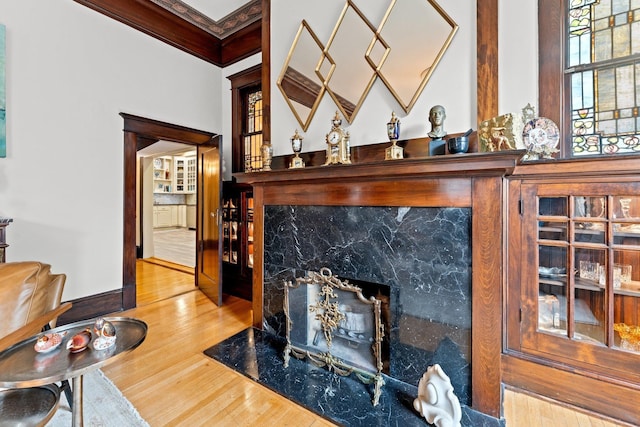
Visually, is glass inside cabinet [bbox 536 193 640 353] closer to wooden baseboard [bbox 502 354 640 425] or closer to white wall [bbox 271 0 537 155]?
wooden baseboard [bbox 502 354 640 425]

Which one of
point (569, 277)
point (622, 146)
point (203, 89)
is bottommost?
point (569, 277)

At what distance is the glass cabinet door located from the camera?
1527mm

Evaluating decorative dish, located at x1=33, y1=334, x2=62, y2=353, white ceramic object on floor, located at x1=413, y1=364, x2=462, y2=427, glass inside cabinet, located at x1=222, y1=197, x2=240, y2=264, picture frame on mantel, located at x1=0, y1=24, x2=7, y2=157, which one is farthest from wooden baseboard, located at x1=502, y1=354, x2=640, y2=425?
picture frame on mantel, located at x1=0, y1=24, x2=7, y2=157

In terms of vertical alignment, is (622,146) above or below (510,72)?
below

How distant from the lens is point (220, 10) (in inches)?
132

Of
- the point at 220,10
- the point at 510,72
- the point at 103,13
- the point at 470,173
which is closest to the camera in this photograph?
the point at 470,173

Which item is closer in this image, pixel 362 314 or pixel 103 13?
pixel 362 314

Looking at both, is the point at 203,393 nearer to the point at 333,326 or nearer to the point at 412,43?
the point at 333,326

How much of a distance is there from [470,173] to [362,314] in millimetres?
1218

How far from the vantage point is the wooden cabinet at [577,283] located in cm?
151

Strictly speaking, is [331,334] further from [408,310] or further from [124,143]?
[124,143]

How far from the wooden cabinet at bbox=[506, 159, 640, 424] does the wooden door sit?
2.93 meters

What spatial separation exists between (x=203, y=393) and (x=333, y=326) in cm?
94

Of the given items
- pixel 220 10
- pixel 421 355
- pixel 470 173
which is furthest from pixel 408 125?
pixel 220 10
